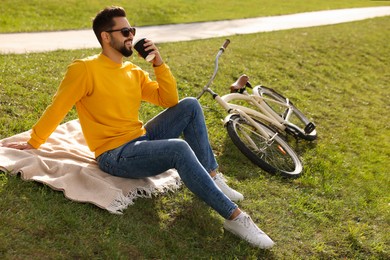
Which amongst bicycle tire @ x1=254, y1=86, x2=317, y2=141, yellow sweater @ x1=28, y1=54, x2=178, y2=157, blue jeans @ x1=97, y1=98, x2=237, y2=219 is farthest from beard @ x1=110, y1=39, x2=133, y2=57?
bicycle tire @ x1=254, y1=86, x2=317, y2=141

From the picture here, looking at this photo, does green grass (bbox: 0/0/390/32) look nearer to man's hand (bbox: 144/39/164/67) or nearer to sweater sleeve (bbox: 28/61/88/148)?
man's hand (bbox: 144/39/164/67)

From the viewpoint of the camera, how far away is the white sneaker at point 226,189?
17.0 feet

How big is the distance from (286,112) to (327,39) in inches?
272

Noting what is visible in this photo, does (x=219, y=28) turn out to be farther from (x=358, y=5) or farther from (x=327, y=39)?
(x=358, y=5)

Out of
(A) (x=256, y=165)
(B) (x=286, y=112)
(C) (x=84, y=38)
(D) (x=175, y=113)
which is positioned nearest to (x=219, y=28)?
(C) (x=84, y=38)

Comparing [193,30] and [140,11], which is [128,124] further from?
[140,11]

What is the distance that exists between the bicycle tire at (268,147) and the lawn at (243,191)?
0.68 ft

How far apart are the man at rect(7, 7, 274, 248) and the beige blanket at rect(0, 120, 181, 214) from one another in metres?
0.11

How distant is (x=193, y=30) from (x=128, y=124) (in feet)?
34.8

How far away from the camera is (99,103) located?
478 centimetres

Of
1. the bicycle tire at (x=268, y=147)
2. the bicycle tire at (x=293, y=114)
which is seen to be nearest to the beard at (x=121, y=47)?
the bicycle tire at (x=268, y=147)

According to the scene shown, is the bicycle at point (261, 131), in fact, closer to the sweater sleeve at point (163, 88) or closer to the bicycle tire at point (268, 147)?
the bicycle tire at point (268, 147)

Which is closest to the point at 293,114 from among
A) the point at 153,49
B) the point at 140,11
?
the point at 153,49

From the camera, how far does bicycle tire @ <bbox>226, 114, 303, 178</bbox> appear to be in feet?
21.1
